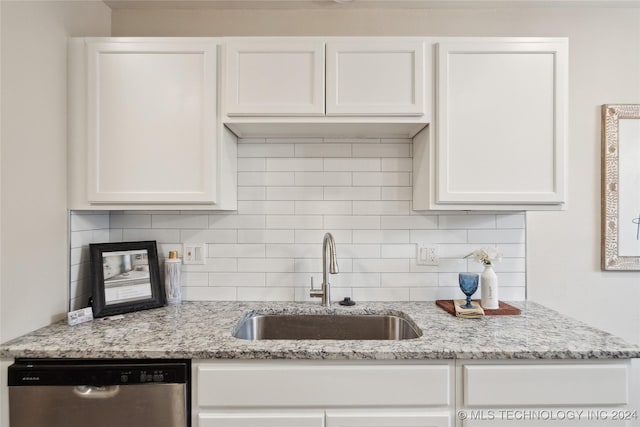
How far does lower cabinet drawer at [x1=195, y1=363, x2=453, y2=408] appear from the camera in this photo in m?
1.29

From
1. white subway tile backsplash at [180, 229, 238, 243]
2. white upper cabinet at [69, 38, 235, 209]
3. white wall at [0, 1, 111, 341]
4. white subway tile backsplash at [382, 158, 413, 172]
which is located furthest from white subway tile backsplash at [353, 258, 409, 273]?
white wall at [0, 1, 111, 341]

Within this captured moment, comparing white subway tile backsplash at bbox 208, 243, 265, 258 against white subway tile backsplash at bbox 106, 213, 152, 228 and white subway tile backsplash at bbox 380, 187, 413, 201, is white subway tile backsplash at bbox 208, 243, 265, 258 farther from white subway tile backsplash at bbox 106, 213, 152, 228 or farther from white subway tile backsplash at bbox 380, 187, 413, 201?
white subway tile backsplash at bbox 380, 187, 413, 201

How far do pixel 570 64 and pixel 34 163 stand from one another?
2622 mm

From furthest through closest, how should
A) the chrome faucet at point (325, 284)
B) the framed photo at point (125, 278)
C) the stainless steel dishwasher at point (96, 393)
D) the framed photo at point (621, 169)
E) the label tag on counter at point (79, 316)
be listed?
the framed photo at point (621, 169), the chrome faucet at point (325, 284), the framed photo at point (125, 278), the label tag on counter at point (79, 316), the stainless steel dishwasher at point (96, 393)

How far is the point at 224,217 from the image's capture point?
6.44 ft

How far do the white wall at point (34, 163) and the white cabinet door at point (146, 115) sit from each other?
0.13 meters

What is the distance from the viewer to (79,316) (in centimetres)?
155

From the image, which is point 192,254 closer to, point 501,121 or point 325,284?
point 325,284

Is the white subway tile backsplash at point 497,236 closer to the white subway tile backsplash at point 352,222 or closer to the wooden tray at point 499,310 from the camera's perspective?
the wooden tray at point 499,310

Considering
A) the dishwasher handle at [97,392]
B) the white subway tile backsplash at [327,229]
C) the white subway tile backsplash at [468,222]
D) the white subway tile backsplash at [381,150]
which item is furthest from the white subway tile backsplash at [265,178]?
the dishwasher handle at [97,392]

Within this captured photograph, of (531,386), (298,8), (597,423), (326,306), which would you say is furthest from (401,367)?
(298,8)

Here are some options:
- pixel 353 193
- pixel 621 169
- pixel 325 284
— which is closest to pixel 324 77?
pixel 353 193

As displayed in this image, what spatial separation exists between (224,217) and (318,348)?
966 mm

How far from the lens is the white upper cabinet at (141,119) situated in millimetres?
1605
